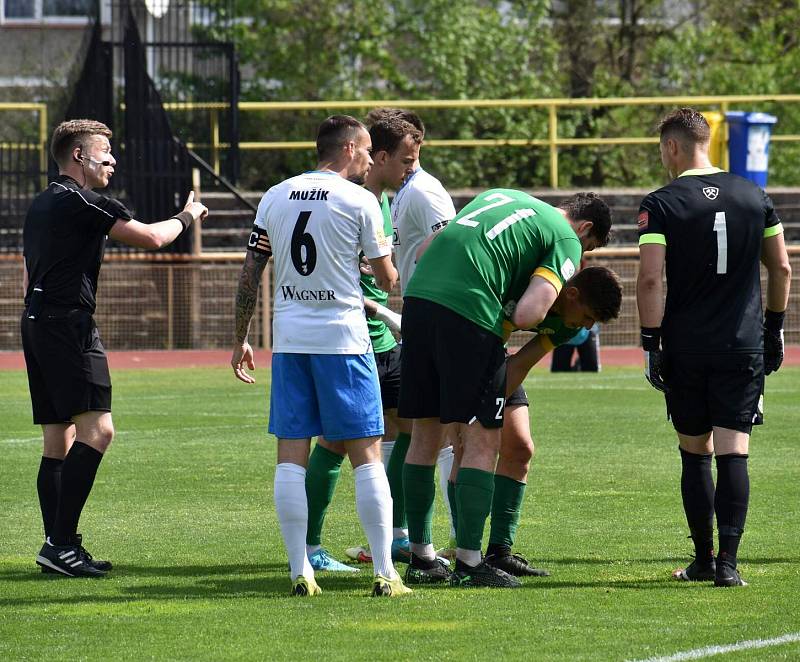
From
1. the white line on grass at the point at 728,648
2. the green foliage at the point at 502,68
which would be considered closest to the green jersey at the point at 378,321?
the white line on grass at the point at 728,648

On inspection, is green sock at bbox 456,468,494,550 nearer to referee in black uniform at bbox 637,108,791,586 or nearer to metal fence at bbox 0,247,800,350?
referee in black uniform at bbox 637,108,791,586

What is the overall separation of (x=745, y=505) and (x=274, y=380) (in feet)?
7.09

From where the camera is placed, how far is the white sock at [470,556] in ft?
22.1

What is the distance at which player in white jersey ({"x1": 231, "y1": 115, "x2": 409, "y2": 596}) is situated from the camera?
6.50 meters

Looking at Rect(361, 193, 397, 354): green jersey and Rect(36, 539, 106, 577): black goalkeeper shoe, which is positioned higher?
Rect(361, 193, 397, 354): green jersey

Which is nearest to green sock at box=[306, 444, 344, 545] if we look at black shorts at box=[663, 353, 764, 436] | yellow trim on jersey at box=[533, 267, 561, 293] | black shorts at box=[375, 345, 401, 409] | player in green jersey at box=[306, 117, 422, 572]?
player in green jersey at box=[306, 117, 422, 572]

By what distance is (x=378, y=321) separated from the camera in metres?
7.75

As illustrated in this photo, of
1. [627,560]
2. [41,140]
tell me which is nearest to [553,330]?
[627,560]

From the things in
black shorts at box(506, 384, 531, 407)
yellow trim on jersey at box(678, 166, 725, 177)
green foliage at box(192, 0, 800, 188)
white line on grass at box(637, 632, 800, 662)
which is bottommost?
white line on grass at box(637, 632, 800, 662)

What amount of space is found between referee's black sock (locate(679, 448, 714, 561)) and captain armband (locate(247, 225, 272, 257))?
2132 mm

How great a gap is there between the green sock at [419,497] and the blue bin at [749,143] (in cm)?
2036

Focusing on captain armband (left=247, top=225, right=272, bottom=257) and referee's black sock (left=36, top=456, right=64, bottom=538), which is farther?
referee's black sock (left=36, top=456, right=64, bottom=538)

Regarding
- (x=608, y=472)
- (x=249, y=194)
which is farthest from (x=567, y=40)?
(x=608, y=472)

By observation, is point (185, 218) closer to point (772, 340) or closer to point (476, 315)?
point (476, 315)
